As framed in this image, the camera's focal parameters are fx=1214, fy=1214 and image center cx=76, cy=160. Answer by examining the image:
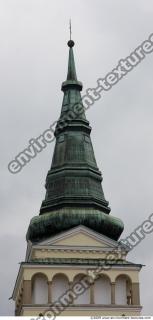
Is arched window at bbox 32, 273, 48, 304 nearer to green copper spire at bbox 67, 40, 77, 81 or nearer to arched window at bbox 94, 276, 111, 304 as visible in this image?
arched window at bbox 94, 276, 111, 304

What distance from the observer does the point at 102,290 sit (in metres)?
73.3

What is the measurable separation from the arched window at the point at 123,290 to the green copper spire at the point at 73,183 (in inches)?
144

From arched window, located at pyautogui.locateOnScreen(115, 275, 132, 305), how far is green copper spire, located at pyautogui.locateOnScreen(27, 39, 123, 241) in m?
3.65

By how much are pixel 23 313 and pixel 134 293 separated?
6.78 m

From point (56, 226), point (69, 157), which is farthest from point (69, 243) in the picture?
point (69, 157)

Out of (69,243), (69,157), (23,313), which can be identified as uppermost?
(69,157)

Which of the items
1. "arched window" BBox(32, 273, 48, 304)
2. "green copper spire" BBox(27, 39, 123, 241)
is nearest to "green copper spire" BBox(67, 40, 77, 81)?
"green copper spire" BBox(27, 39, 123, 241)

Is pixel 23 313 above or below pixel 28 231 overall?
below

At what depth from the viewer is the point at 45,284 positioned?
7281 centimetres

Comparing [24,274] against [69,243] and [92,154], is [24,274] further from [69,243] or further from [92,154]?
[92,154]

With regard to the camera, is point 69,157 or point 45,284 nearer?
point 45,284

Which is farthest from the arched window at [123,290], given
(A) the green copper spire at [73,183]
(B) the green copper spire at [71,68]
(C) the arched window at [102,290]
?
(B) the green copper spire at [71,68]

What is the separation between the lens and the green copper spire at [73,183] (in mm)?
75875

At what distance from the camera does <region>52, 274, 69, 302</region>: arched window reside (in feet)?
238
